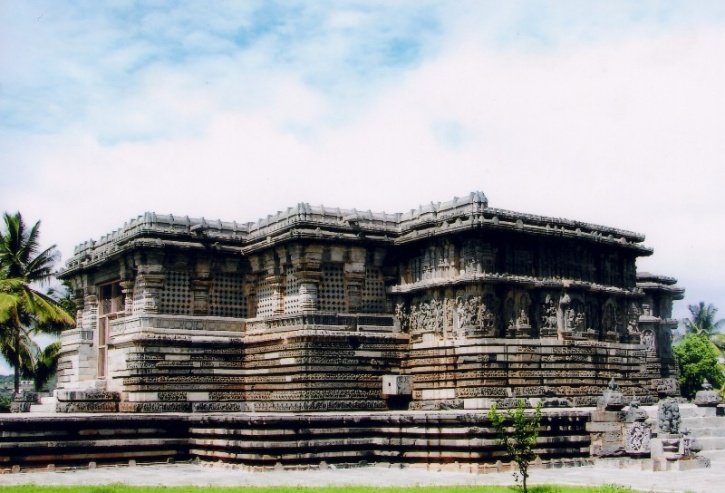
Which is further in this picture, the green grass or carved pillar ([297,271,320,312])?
carved pillar ([297,271,320,312])

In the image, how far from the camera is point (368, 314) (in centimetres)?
Result: 3388

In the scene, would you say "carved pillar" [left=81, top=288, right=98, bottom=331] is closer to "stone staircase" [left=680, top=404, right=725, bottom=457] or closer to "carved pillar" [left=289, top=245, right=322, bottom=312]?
"carved pillar" [left=289, top=245, right=322, bottom=312]

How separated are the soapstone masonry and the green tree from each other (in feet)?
105

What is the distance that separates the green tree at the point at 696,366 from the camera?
65.7m

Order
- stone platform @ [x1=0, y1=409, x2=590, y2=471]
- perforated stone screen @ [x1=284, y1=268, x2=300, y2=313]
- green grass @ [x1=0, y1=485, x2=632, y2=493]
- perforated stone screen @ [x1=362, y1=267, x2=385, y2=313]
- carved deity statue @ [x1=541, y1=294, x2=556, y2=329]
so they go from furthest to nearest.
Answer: perforated stone screen @ [x1=362, y1=267, x2=385, y2=313] < perforated stone screen @ [x1=284, y1=268, x2=300, y2=313] < carved deity statue @ [x1=541, y1=294, x2=556, y2=329] < stone platform @ [x1=0, y1=409, x2=590, y2=471] < green grass @ [x1=0, y1=485, x2=632, y2=493]

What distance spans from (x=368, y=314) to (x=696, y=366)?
39.7m

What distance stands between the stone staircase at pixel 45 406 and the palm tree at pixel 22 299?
24.4ft

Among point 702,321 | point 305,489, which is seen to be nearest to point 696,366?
point 702,321

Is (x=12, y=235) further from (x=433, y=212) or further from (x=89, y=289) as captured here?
(x=433, y=212)

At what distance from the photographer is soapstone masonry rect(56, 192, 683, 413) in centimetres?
3164

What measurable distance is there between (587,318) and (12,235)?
1214 inches

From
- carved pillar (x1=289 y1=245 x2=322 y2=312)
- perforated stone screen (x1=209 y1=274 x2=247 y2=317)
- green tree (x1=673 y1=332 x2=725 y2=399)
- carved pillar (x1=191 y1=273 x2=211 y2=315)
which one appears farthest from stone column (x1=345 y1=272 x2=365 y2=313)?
green tree (x1=673 y1=332 x2=725 y2=399)

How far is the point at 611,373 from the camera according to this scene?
1358 inches

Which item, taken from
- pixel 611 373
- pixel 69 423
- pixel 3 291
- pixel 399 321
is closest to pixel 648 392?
pixel 611 373
